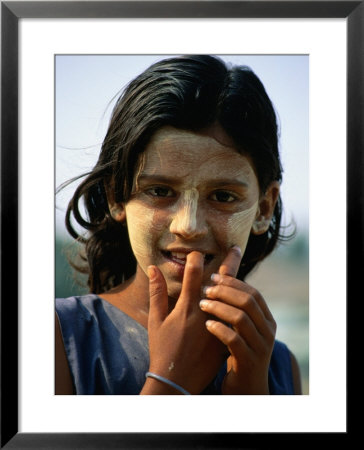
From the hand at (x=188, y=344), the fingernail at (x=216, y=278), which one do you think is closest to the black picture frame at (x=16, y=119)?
the hand at (x=188, y=344)

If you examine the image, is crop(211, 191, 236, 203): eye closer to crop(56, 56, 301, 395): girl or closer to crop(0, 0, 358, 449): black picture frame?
crop(56, 56, 301, 395): girl

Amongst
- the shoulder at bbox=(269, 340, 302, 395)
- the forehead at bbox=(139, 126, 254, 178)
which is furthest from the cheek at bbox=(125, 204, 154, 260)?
the shoulder at bbox=(269, 340, 302, 395)

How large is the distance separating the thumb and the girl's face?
0.06 ft

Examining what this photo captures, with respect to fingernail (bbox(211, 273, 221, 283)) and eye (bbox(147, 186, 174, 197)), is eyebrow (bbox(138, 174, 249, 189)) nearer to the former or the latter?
eye (bbox(147, 186, 174, 197))

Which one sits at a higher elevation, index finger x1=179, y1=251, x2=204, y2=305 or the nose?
the nose

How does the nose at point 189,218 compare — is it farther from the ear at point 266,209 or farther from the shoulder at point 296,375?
the shoulder at point 296,375

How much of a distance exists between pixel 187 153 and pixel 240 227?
238mm

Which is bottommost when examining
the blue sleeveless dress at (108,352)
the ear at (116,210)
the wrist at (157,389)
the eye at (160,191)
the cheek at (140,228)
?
the wrist at (157,389)

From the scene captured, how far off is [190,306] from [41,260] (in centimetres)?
40

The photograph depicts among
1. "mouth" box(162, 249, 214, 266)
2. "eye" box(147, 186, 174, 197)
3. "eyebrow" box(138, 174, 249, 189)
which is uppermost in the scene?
"eyebrow" box(138, 174, 249, 189)

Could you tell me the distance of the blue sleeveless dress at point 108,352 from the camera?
156cm

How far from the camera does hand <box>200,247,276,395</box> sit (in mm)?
1539

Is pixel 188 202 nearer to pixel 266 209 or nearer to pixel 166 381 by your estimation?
pixel 266 209

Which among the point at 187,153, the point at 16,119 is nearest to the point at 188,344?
the point at 187,153
